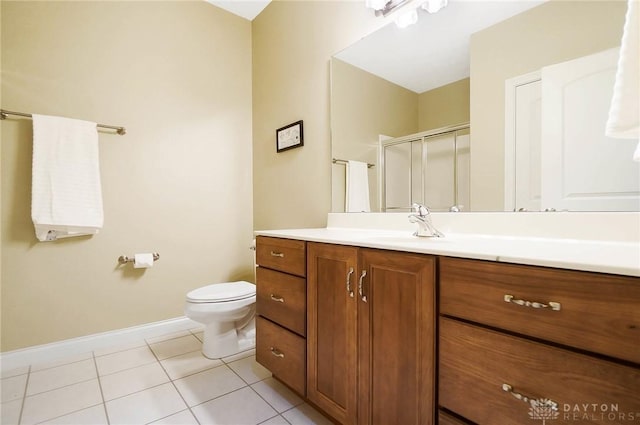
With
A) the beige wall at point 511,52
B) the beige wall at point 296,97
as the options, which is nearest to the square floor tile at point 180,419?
the beige wall at point 296,97

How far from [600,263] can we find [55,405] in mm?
2173

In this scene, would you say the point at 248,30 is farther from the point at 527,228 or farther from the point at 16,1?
the point at 527,228

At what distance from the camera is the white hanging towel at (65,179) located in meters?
1.74

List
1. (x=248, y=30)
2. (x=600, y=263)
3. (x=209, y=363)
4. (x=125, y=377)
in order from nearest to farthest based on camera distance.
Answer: (x=600, y=263), (x=125, y=377), (x=209, y=363), (x=248, y=30)

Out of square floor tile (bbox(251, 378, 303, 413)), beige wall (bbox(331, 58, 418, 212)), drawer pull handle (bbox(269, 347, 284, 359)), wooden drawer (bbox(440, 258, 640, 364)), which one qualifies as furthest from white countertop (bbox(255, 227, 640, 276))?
square floor tile (bbox(251, 378, 303, 413))

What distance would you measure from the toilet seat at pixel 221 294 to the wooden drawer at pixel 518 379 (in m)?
1.32

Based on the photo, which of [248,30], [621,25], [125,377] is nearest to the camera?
[621,25]

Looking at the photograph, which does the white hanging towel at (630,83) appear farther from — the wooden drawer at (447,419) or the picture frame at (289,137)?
the picture frame at (289,137)

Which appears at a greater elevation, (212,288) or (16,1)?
(16,1)

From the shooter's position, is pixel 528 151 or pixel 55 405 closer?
pixel 528 151

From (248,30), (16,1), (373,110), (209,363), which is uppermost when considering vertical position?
(248,30)

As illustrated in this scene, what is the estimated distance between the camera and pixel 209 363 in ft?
5.92

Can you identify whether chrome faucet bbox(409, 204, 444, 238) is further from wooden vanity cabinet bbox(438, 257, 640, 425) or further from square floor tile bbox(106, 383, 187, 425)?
square floor tile bbox(106, 383, 187, 425)

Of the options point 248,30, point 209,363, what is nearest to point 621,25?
point 209,363
